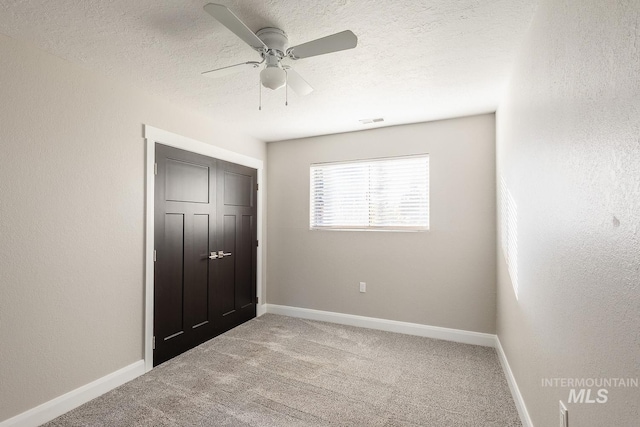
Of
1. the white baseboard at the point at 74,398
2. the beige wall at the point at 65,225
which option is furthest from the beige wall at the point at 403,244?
the white baseboard at the point at 74,398

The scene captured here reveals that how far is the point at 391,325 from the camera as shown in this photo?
12.3 feet

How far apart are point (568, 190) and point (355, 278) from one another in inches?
116

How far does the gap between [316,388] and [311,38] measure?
8.51 ft

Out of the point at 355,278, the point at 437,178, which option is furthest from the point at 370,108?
the point at 355,278

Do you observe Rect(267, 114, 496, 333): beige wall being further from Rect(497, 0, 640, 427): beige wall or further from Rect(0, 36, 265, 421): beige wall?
Rect(0, 36, 265, 421): beige wall

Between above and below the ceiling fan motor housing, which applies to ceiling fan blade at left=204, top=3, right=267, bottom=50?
below

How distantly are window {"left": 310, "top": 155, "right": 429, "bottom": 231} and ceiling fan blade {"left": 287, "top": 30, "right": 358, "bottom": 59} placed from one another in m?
2.23

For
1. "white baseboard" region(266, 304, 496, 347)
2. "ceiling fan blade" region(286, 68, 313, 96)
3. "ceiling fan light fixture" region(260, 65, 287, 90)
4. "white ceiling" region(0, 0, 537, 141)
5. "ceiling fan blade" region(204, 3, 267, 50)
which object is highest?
"white ceiling" region(0, 0, 537, 141)

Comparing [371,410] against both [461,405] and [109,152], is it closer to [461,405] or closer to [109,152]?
[461,405]

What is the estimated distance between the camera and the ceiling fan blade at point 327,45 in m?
1.63

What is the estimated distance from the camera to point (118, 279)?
2.58 meters

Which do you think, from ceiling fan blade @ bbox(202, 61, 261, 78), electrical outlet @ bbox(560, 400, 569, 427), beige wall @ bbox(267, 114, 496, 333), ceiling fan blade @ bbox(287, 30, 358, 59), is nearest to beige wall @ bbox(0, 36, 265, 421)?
ceiling fan blade @ bbox(202, 61, 261, 78)

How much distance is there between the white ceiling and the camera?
1693mm

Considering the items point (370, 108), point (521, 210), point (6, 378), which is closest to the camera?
point (6, 378)
